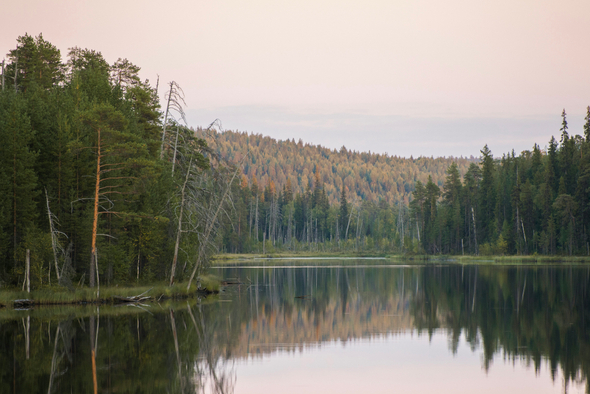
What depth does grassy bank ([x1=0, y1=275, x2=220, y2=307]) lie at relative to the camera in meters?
32.5

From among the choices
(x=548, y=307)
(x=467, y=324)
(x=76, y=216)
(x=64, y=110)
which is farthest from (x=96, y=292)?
(x=548, y=307)

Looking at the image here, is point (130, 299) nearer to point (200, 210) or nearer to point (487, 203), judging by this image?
point (200, 210)

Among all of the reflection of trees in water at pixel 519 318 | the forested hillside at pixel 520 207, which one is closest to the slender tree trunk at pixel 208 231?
the reflection of trees in water at pixel 519 318

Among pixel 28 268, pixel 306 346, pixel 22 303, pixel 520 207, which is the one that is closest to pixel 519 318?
pixel 306 346

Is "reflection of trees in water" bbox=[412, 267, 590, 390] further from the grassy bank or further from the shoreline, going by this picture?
the shoreline

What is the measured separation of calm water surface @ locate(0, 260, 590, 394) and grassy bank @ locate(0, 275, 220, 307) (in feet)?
6.47

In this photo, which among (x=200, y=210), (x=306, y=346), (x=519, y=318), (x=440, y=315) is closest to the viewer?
(x=306, y=346)

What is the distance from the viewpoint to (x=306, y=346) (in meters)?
21.9

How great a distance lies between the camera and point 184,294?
37.8 metres

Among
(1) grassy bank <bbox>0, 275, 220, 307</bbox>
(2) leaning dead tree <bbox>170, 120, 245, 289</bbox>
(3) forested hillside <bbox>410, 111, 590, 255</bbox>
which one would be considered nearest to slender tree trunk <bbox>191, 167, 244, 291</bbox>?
→ (2) leaning dead tree <bbox>170, 120, 245, 289</bbox>

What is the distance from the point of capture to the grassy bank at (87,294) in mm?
32500

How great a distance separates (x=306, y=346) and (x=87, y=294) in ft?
55.0

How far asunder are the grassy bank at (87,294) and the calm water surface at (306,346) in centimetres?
197

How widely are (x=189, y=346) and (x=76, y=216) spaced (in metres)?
18.7
